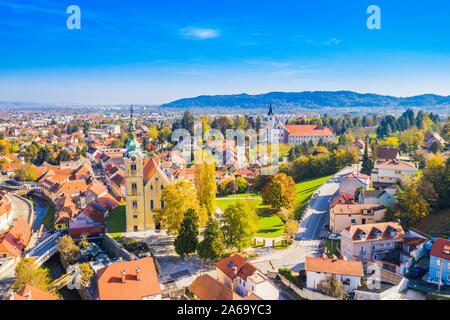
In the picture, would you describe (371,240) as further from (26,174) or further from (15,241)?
(26,174)

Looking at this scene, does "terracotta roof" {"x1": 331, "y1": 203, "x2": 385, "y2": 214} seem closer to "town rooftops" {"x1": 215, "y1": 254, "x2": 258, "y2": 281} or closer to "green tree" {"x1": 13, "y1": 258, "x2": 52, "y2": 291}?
"town rooftops" {"x1": 215, "y1": 254, "x2": 258, "y2": 281}

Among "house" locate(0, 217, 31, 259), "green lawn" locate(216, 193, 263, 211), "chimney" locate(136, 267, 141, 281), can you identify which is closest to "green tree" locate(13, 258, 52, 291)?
"house" locate(0, 217, 31, 259)

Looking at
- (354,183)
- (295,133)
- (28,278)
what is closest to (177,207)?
(28,278)

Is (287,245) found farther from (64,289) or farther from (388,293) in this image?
(64,289)

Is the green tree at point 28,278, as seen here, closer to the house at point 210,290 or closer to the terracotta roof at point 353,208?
the house at point 210,290

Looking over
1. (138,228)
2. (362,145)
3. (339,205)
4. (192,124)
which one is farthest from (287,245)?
(192,124)
